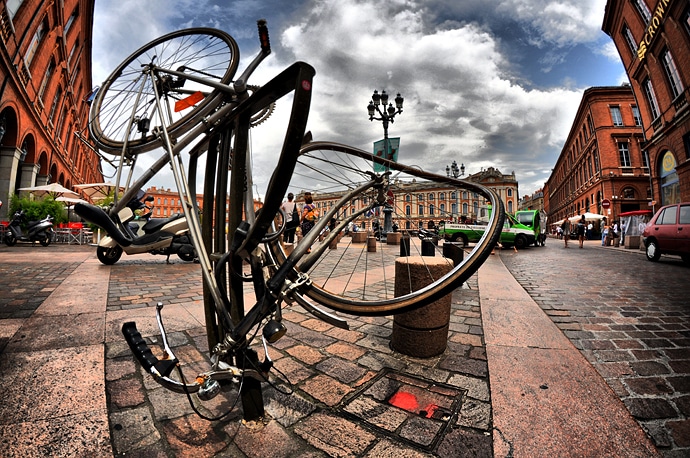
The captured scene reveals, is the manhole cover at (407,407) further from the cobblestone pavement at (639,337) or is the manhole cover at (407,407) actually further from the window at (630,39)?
the window at (630,39)

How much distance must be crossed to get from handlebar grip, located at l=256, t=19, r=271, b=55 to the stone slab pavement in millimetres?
1735

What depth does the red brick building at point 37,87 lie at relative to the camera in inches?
508

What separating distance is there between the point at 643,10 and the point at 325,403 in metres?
31.9

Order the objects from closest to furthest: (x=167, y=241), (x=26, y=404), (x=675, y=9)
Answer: (x=26, y=404)
(x=167, y=241)
(x=675, y=9)

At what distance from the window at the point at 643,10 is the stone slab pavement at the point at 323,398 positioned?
95.0 ft

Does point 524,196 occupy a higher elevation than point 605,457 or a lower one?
higher

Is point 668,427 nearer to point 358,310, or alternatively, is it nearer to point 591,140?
point 358,310

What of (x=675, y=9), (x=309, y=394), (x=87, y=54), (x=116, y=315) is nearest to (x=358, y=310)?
(x=309, y=394)

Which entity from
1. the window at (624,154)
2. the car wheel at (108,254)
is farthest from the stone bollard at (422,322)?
the window at (624,154)

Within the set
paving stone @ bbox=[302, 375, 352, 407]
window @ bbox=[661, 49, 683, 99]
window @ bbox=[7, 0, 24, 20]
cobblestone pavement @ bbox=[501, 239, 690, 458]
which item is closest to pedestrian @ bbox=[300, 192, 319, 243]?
cobblestone pavement @ bbox=[501, 239, 690, 458]

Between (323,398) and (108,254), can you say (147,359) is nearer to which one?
(323,398)

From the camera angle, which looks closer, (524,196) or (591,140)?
(591,140)

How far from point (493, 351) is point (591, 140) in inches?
1850

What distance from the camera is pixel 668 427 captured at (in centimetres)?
147
